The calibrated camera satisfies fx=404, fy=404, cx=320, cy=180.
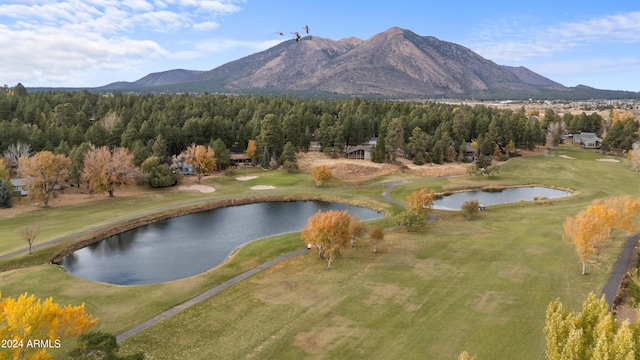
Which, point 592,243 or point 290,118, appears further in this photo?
point 290,118

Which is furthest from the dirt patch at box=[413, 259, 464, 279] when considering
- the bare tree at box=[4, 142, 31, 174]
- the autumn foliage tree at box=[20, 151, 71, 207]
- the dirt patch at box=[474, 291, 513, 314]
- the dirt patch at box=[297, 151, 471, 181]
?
the bare tree at box=[4, 142, 31, 174]

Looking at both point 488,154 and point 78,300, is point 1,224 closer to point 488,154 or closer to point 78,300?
point 78,300

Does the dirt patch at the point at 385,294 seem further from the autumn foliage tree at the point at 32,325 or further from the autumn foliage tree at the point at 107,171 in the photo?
the autumn foliage tree at the point at 107,171

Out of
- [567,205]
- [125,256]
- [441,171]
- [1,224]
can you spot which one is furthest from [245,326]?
[441,171]

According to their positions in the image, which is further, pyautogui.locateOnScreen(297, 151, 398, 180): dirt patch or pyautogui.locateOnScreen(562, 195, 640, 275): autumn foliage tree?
pyautogui.locateOnScreen(297, 151, 398, 180): dirt patch

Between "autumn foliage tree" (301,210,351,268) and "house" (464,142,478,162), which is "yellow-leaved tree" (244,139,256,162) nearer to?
"house" (464,142,478,162)

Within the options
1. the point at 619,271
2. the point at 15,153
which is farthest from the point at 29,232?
the point at 619,271
